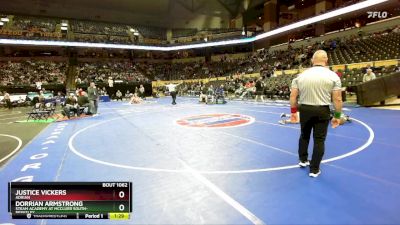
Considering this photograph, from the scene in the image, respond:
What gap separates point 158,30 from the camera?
49.5 metres

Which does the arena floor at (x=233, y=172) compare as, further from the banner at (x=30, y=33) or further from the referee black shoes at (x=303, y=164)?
the banner at (x=30, y=33)

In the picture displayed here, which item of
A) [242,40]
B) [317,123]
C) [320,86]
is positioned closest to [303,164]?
[317,123]

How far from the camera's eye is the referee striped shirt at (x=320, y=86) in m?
4.18

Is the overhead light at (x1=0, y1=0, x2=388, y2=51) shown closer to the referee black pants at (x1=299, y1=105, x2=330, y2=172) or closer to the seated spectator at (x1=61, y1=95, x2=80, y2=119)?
the referee black pants at (x1=299, y1=105, x2=330, y2=172)

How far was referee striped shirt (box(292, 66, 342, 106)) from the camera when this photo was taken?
13.7 ft

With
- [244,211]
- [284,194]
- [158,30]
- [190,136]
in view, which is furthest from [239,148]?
[158,30]

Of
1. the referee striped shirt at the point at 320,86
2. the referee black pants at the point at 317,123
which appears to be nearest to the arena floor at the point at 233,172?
the referee black pants at the point at 317,123

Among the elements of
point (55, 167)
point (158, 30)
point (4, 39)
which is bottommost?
point (55, 167)

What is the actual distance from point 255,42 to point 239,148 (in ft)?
137

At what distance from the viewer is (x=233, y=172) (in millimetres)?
4652

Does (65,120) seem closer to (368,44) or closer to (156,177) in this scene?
(156,177)
